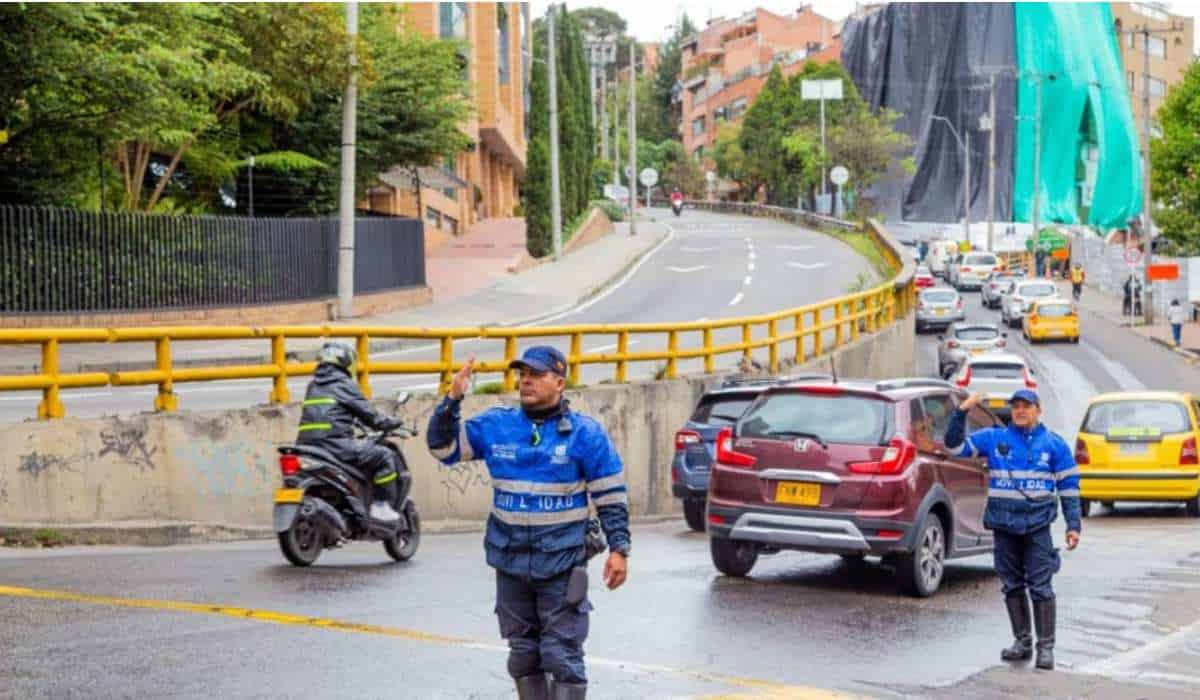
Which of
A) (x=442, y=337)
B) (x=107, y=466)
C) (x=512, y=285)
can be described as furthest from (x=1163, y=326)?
(x=107, y=466)

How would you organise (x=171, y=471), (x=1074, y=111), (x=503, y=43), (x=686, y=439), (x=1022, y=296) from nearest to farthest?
1. (x=171, y=471)
2. (x=686, y=439)
3. (x=1022, y=296)
4. (x=503, y=43)
5. (x=1074, y=111)

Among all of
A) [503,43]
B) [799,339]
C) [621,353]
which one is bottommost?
[799,339]

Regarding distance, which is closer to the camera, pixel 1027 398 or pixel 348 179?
pixel 1027 398

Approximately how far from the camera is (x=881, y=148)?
94.5 metres

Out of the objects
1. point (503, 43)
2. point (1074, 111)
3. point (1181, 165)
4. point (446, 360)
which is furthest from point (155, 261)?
point (1074, 111)

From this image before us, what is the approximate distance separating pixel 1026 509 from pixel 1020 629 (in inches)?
27.3

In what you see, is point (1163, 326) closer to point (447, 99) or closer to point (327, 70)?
point (447, 99)

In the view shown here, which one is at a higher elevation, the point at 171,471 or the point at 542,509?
the point at 542,509

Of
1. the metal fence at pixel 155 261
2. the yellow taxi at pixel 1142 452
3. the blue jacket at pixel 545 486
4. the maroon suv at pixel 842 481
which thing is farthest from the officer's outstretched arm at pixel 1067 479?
the metal fence at pixel 155 261

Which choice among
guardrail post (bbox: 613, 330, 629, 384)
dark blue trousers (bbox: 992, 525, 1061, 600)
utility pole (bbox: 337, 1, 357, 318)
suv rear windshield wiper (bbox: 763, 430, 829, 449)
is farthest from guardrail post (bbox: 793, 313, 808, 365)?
dark blue trousers (bbox: 992, 525, 1061, 600)

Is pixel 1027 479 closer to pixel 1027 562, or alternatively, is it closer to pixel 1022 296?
pixel 1027 562

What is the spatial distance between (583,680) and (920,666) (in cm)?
322

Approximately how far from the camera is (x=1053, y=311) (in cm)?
5069

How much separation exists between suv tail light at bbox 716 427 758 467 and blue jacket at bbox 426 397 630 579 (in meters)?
5.65
